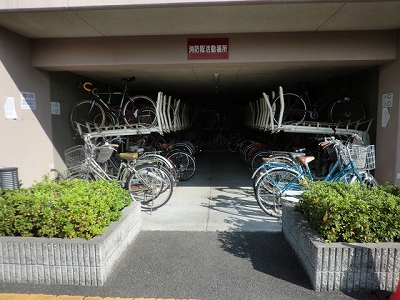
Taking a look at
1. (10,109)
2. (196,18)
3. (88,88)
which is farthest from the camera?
(88,88)

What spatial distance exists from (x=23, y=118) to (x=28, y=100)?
1.09 ft

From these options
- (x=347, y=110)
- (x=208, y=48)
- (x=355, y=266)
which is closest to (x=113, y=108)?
(x=208, y=48)

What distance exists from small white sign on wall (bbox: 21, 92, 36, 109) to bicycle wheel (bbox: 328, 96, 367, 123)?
611 cm

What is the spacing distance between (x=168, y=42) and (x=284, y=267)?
12.5 ft

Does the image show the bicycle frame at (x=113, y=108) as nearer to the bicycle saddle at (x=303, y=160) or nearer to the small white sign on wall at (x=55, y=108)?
the small white sign on wall at (x=55, y=108)

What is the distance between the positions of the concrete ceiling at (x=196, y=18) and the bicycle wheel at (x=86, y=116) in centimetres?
190

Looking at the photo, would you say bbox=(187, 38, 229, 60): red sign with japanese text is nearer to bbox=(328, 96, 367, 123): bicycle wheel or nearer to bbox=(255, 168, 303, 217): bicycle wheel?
bbox=(255, 168, 303, 217): bicycle wheel

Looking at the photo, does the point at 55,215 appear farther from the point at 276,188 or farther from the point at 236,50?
the point at 236,50

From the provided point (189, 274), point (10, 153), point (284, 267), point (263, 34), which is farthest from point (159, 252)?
point (263, 34)

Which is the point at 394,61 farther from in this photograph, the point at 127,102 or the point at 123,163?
the point at 127,102

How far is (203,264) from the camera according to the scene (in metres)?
3.05

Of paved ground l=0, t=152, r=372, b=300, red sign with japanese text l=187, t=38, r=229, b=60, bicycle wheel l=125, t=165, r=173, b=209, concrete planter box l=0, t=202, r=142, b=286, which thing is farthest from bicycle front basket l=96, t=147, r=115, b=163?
concrete planter box l=0, t=202, r=142, b=286

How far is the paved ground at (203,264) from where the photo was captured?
2.55m

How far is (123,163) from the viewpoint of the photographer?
5.00m
